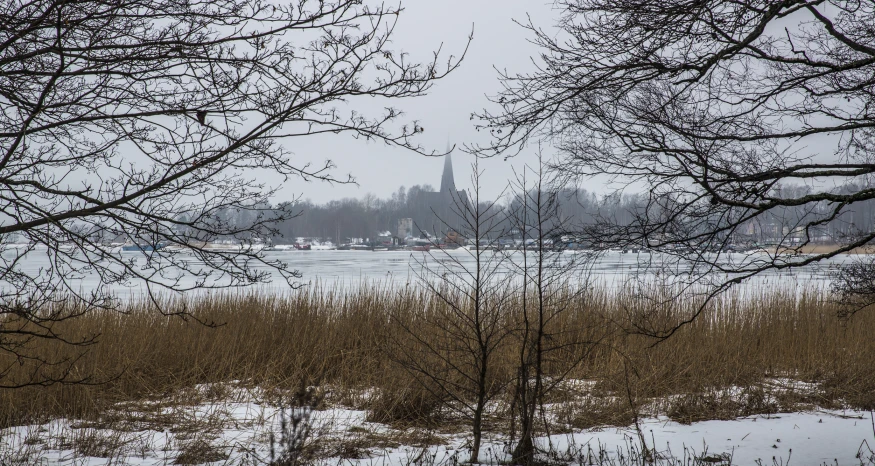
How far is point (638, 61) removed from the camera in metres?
4.73

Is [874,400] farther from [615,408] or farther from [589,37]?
[589,37]

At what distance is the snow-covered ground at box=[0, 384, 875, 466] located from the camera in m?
4.41

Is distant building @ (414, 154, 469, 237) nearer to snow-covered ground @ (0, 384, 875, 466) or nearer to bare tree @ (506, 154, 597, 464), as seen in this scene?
bare tree @ (506, 154, 597, 464)

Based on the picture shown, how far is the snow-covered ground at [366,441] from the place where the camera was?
4414 millimetres

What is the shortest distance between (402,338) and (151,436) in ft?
10.4

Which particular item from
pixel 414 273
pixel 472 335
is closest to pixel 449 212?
pixel 414 273

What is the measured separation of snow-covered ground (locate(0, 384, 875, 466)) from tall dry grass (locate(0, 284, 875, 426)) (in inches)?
13.5

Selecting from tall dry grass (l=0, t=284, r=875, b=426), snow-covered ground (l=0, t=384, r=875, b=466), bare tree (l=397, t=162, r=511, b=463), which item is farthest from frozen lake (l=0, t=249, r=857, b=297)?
snow-covered ground (l=0, t=384, r=875, b=466)

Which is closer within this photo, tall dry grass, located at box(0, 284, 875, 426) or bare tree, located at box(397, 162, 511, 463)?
bare tree, located at box(397, 162, 511, 463)

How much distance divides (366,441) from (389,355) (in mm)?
730

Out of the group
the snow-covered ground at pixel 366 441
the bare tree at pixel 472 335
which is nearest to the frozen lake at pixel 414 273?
the bare tree at pixel 472 335

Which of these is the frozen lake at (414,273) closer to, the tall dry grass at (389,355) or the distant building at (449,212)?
the distant building at (449,212)

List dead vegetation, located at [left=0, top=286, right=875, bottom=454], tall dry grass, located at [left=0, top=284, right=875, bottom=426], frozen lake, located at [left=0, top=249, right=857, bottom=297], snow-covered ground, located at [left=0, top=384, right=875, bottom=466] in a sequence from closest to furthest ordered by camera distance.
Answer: snow-covered ground, located at [left=0, top=384, right=875, bottom=466], dead vegetation, located at [left=0, top=286, right=875, bottom=454], tall dry grass, located at [left=0, top=284, right=875, bottom=426], frozen lake, located at [left=0, top=249, right=857, bottom=297]

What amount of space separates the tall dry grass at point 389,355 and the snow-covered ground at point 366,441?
343 mm
